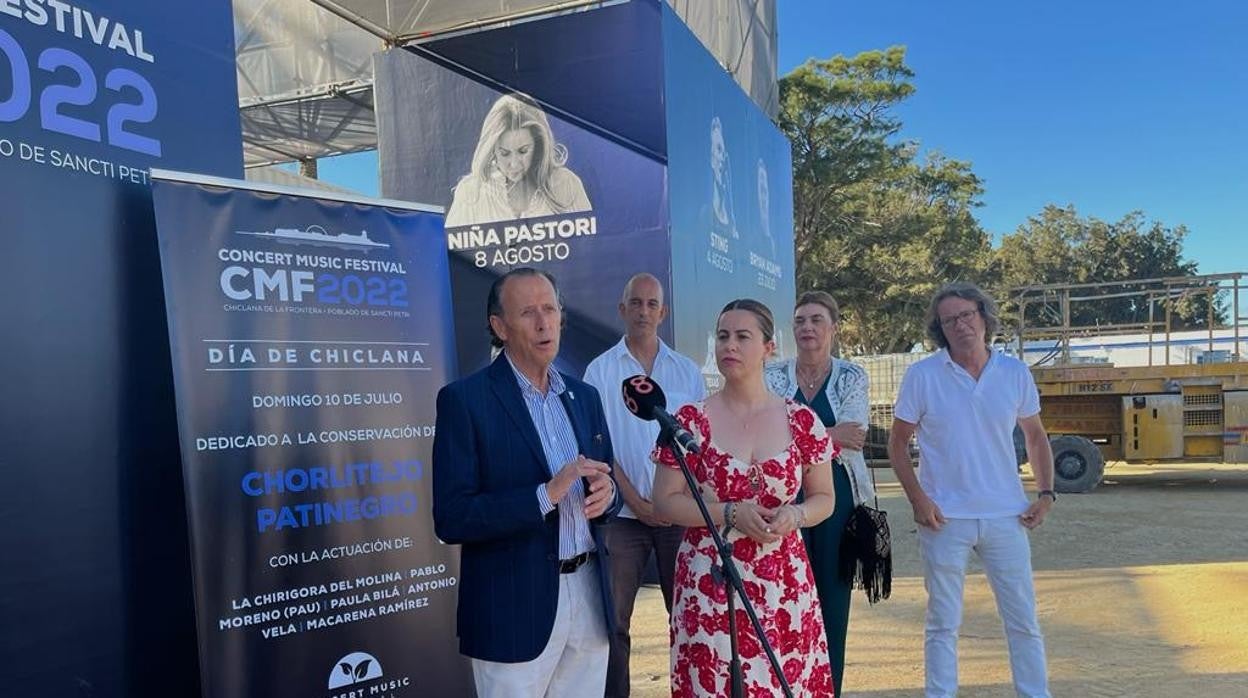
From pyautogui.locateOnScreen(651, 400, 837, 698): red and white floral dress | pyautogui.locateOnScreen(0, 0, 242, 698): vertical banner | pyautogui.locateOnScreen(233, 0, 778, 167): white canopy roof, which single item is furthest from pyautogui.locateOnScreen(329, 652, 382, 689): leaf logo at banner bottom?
pyautogui.locateOnScreen(233, 0, 778, 167): white canopy roof

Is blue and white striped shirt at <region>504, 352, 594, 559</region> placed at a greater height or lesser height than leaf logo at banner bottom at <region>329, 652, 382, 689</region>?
greater

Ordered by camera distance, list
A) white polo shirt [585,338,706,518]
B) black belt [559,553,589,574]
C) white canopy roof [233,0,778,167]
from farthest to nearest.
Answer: white canopy roof [233,0,778,167], white polo shirt [585,338,706,518], black belt [559,553,589,574]

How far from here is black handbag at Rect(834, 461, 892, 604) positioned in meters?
2.85

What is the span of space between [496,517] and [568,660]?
481 millimetres

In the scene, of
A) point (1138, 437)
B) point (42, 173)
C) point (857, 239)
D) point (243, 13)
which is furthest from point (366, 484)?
point (857, 239)

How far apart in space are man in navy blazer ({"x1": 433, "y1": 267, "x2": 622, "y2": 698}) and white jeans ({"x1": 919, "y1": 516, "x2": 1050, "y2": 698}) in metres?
1.50

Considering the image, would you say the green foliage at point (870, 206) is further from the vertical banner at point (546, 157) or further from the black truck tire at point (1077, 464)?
the vertical banner at point (546, 157)

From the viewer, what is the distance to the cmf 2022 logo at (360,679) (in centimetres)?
289

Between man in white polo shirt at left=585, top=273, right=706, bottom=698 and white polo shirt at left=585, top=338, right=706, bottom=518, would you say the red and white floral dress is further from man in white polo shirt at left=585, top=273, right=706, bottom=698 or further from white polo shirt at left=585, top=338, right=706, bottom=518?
white polo shirt at left=585, top=338, right=706, bottom=518

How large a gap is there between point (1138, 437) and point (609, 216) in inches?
331

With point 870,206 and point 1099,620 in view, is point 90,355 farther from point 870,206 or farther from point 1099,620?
point 870,206

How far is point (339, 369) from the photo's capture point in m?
3.02

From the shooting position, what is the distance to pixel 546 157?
18.8 feet

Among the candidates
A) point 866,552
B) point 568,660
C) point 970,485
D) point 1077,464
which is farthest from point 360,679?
point 1077,464
